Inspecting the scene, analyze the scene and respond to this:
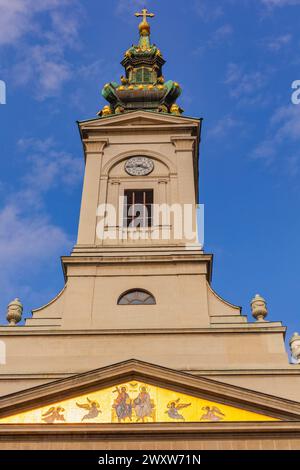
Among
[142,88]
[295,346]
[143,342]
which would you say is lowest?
[143,342]

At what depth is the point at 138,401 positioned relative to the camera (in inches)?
701

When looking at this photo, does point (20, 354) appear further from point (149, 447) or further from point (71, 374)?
point (149, 447)

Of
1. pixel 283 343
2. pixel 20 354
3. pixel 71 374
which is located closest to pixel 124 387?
pixel 71 374

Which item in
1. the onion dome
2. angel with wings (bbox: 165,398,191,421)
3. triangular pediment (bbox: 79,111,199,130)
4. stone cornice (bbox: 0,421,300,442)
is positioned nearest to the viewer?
stone cornice (bbox: 0,421,300,442)

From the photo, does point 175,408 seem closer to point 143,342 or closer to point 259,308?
point 143,342

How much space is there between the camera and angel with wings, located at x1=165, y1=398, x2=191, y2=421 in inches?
690

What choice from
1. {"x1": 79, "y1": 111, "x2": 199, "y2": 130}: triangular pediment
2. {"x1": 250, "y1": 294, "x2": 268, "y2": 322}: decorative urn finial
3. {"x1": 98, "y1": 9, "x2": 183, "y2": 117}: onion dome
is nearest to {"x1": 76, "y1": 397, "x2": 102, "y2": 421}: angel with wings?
{"x1": 250, "y1": 294, "x2": 268, "y2": 322}: decorative urn finial

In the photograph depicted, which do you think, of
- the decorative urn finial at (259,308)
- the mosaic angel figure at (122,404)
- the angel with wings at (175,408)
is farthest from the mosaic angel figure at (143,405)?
the decorative urn finial at (259,308)

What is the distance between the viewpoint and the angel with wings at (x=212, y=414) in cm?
1744

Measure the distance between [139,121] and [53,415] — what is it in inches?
483

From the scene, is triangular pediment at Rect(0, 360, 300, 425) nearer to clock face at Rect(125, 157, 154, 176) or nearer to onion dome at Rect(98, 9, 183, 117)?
clock face at Rect(125, 157, 154, 176)

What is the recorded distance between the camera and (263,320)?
2017cm

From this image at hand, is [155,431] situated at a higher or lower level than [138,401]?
lower

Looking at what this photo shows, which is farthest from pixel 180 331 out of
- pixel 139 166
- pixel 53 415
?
pixel 139 166
